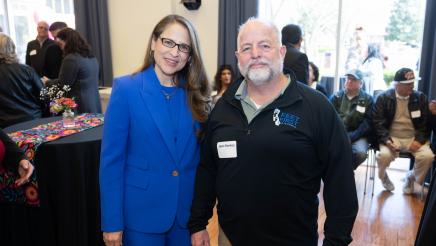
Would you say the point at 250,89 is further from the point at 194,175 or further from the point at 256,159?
the point at 194,175

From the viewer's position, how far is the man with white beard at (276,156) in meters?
1.35

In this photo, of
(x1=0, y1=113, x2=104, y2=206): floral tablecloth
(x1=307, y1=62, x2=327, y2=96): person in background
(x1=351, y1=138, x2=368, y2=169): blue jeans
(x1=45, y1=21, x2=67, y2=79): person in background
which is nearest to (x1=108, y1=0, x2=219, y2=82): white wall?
(x1=45, y1=21, x2=67, y2=79): person in background

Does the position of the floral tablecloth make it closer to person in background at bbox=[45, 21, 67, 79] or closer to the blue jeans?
person in background at bbox=[45, 21, 67, 79]

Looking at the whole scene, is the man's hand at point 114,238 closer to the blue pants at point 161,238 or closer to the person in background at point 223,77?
the blue pants at point 161,238

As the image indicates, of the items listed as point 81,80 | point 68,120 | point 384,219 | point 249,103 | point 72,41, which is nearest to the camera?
point 249,103

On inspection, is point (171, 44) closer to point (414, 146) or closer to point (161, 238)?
point (161, 238)

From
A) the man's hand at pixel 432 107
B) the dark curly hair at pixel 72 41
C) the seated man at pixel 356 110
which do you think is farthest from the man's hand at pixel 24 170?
the man's hand at pixel 432 107

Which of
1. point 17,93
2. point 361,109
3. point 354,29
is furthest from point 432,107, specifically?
point 17,93

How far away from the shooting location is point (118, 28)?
5711 mm

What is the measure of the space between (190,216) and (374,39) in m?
4.02

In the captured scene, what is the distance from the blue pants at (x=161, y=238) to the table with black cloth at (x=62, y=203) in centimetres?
105

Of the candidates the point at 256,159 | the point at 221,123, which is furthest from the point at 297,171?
the point at 221,123

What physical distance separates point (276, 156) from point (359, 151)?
2.77 m

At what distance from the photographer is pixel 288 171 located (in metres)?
1.35
